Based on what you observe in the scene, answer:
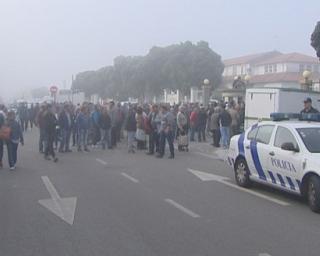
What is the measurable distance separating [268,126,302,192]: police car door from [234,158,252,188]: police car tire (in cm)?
110

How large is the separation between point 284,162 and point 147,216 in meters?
2.99

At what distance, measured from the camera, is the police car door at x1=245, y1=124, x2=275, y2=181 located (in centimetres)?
1134

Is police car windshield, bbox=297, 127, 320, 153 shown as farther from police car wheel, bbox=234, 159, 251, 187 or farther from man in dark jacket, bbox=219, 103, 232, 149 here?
man in dark jacket, bbox=219, 103, 232, 149

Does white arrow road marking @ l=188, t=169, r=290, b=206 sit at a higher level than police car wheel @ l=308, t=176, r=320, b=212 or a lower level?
lower

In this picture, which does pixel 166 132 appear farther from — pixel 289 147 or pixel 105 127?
pixel 289 147

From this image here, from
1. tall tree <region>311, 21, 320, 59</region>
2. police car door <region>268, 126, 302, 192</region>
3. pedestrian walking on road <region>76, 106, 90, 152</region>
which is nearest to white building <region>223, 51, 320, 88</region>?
tall tree <region>311, 21, 320, 59</region>

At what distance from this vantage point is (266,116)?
71.6 ft

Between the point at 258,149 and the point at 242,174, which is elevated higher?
the point at 258,149

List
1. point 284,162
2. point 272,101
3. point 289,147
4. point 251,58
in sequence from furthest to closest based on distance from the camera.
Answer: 1. point 251,58
2. point 272,101
3. point 284,162
4. point 289,147

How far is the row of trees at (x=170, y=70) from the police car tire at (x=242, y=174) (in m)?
58.2

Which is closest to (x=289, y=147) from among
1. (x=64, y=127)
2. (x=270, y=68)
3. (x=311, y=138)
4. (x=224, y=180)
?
(x=311, y=138)

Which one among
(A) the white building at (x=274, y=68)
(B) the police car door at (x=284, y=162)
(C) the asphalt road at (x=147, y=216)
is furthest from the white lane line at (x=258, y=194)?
(A) the white building at (x=274, y=68)

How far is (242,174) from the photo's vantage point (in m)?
12.3

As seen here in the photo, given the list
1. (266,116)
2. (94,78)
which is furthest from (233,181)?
(94,78)
